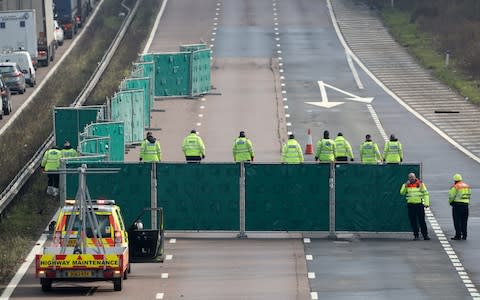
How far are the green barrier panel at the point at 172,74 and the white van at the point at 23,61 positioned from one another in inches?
455

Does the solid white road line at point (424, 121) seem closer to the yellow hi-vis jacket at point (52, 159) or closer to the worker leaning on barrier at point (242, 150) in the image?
the worker leaning on barrier at point (242, 150)

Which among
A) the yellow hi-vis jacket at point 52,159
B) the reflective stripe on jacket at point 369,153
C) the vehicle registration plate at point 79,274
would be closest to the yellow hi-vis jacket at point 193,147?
the yellow hi-vis jacket at point 52,159

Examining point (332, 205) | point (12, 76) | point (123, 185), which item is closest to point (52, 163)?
point (123, 185)

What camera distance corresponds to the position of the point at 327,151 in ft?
139

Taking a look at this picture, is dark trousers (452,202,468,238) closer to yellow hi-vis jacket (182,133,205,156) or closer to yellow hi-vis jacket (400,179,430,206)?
yellow hi-vis jacket (400,179,430,206)

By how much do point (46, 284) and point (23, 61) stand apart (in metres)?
43.6

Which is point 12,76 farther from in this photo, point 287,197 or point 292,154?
point 287,197

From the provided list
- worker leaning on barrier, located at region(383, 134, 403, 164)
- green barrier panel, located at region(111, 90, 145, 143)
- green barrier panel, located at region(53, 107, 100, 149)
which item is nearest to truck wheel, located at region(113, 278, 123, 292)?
worker leaning on barrier, located at region(383, 134, 403, 164)

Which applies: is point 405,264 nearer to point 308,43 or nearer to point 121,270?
point 121,270

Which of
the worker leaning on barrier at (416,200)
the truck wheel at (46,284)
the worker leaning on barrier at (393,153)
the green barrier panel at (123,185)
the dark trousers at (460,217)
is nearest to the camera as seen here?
the truck wheel at (46,284)

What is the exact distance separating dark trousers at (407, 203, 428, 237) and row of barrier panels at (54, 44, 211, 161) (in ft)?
22.4

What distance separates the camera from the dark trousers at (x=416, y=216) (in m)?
35.6

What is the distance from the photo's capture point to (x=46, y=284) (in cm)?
2975

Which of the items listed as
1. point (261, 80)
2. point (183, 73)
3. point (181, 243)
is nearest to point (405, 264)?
point (181, 243)
